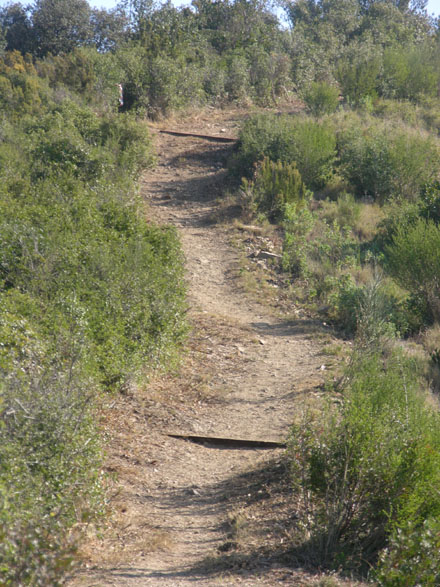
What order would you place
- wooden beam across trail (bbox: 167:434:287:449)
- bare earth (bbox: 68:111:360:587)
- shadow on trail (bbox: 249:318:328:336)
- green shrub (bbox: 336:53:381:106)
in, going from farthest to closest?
green shrub (bbox: 336:53:381:106), shadow on trail (bbox: 249:318:328:336), wooden beam across trail (bbox: 167:434:287:449), bare earth (bbox: 68:111:360:587)

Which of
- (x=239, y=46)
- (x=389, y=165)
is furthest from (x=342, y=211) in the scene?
(x=239, y=46)

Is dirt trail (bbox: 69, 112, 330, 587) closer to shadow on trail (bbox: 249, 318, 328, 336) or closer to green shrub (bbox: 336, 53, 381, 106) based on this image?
shadow on trail (bbox: 249, 318, 328, 336)

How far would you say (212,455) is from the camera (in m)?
5.41

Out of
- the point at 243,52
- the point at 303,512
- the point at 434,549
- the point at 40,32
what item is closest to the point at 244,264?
the point at 303,512

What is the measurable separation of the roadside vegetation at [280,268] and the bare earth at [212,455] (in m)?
0.30

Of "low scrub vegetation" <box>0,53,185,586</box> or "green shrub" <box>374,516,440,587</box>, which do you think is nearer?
"green shrub" <box>374,516,440,587</box>

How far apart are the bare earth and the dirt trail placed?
0.01 m

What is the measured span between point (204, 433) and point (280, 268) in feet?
17.2

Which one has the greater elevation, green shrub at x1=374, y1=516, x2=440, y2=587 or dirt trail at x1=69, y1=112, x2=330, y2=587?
green shrub at x1=374, y1=516, x2=440, y2=587

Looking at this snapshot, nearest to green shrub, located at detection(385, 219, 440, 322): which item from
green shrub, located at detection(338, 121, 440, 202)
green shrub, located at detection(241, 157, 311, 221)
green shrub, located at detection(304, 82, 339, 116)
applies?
green shrub, located at detection(241, 157, 311, 221)

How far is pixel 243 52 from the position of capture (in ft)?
85.8

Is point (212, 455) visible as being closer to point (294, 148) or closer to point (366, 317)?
point (366, 317)

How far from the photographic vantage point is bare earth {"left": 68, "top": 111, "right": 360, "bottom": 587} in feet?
11.7

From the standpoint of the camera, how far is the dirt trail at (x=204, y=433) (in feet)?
11.8
